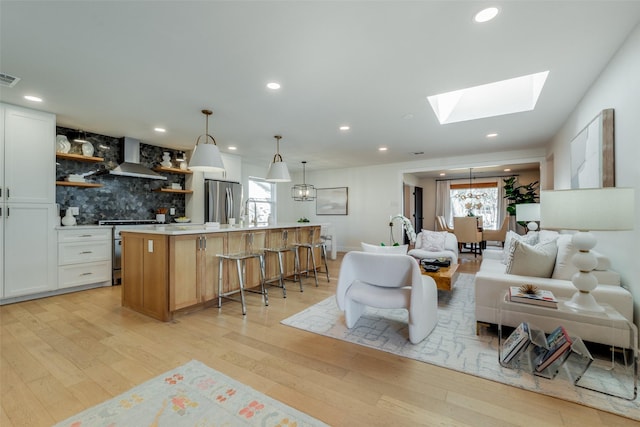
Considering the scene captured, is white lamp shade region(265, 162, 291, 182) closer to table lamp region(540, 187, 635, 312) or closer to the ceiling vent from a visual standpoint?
the ceiling vent

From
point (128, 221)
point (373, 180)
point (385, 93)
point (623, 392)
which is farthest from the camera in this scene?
point (373, 180)

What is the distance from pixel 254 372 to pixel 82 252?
12.3 feet

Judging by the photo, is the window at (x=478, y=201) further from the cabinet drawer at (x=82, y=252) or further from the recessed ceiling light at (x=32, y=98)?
the recessed ceiling light at (x=32, y=98)

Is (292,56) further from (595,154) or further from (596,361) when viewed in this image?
(596,361)

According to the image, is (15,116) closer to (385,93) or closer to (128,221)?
(128,221)

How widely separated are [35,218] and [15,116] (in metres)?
1.30

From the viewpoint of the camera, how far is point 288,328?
107 inches

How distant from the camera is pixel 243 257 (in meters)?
3.28

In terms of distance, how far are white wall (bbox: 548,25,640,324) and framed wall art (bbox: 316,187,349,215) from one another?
5.79m

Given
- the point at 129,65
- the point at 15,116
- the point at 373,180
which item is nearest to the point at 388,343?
the point at 129,65

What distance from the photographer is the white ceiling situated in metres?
1.84

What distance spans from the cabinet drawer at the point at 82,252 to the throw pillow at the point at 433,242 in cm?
549

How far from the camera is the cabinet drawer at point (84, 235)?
3.90m

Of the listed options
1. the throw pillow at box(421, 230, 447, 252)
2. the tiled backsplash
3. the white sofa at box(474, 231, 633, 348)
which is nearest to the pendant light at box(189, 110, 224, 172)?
the tiled backsplash
